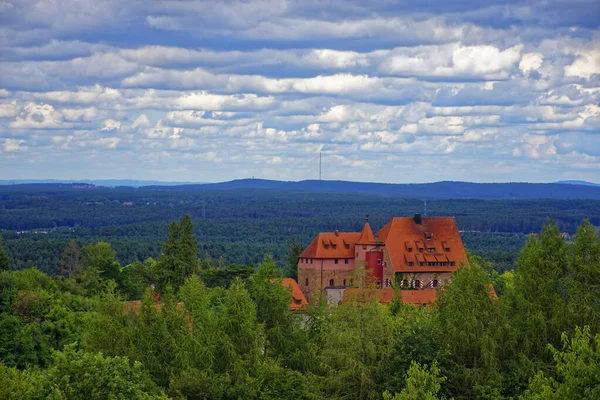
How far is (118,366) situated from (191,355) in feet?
20.7

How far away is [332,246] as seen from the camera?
3553 inches

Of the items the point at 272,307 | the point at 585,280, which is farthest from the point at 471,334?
the point at 272,307

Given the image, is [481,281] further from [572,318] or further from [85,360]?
[85,360]

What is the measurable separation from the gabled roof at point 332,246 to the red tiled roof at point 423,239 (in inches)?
120

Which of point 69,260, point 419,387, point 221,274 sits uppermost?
point 419,387

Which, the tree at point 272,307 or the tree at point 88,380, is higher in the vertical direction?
the tree at point 272,307

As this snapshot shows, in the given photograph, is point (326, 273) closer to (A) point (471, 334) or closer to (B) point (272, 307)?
(B) point (272, 307)

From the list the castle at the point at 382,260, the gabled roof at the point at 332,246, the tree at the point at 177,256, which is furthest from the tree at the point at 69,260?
the castle at the point at 382,260

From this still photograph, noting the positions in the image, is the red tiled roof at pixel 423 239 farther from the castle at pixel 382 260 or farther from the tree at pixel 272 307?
the tree at pixel 272 307

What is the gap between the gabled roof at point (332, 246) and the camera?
8956 centimetres

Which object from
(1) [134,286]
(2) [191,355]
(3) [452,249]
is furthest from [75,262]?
(2) [191,355]

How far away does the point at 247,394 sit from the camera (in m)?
43.2

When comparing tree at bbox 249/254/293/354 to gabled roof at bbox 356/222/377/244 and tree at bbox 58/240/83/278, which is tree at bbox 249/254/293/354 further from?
tree at bbox 58/240/83/278

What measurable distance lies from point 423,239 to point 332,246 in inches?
331
